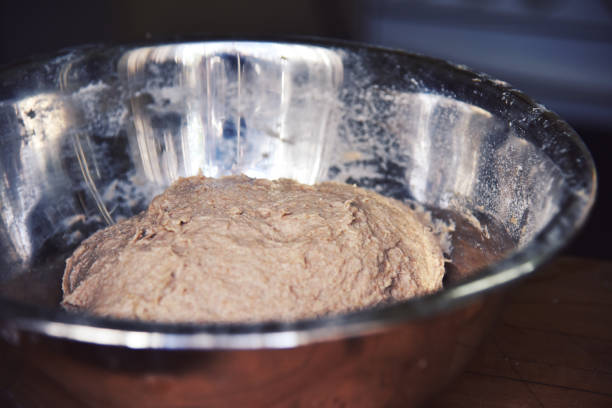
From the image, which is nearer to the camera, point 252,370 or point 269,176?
point 252,370

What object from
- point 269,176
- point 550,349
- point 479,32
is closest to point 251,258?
point 269,176

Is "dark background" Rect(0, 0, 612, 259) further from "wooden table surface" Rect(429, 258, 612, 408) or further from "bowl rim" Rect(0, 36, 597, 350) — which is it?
"bowl rim" Rect(0, 36, 597, 350)

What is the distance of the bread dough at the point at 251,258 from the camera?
0.72 m

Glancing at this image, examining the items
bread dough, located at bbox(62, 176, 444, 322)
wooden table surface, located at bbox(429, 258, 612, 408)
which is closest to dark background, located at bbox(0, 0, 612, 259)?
wooden table surface, located at bbox(429, 258, 612, 408)

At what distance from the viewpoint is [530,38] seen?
91.3 inches

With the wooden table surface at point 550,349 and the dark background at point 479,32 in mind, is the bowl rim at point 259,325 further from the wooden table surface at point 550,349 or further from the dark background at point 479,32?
Result: the dark background at point 479,32

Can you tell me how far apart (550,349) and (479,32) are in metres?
1.85

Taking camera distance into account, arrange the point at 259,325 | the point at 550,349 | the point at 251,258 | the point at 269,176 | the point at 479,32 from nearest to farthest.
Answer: the point at 259,325 → the point at 251,258 → the point at 550,349 → the point at 269,176 → the point at 479,32

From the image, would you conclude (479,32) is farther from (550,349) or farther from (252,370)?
(252,370)

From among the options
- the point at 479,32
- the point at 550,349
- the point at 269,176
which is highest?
the point at 479,32

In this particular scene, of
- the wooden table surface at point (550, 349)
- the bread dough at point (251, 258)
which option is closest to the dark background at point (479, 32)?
the wooden table surface at point (550, 349)

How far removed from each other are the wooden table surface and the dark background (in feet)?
3.65

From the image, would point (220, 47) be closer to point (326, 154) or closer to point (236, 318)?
point (326, 154)

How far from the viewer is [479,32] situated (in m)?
2.42
